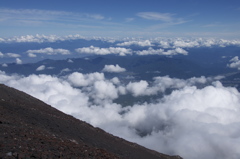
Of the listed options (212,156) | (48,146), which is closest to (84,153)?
(48,146)

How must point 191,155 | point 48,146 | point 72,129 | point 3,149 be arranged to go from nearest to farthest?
point 3,149, point 48,146, point 72,129, point 191,155

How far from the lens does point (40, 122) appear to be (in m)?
28.6

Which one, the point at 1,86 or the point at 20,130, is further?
the point at 1,86

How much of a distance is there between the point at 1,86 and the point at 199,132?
608 feet

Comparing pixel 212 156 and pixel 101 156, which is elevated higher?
pixel 212 156

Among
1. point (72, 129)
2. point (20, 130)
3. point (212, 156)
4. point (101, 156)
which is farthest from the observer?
point (212, 156)

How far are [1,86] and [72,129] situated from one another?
2143 centimetres

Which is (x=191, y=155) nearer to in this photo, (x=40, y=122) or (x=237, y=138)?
(x=237, y=138)

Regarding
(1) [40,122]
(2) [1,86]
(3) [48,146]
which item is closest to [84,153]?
(3) [48,146]

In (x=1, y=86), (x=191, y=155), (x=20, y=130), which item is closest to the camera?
(x=20, y=130)

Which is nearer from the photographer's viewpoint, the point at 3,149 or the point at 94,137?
the point at 3,149

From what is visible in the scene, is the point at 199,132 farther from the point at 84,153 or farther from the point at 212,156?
the point at 84,153

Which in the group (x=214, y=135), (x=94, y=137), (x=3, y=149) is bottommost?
(x=3, y=149)

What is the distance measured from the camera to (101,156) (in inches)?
738
